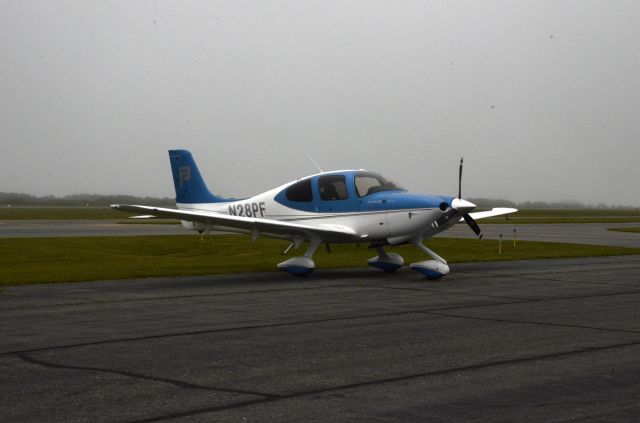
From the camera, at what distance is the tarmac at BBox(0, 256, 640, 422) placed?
7.21 meters

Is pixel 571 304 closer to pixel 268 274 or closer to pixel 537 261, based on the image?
pixel 268 274

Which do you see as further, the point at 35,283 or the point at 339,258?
the point at 339,258

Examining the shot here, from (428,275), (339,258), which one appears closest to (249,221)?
(428,275)

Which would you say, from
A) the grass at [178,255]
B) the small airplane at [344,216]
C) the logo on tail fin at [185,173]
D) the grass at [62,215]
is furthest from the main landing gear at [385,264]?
the grass at [62,215]

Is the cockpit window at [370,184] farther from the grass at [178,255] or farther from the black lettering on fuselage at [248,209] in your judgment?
the grass at [178,255]

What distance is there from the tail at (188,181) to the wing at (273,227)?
3909 mm

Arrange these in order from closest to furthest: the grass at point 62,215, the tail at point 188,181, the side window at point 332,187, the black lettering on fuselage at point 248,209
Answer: the side window at point 332,187
the black lettering on fuselage at point 248,209
the tail at point 188,181
the grass at point 62,215

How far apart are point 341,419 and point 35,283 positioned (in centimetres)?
1406

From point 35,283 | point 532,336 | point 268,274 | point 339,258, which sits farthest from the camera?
point 339,258

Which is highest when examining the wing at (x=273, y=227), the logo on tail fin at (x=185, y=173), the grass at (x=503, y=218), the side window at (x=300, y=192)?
the logo on tail fin at (x=185, y=173)

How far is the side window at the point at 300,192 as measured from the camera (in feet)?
73.5

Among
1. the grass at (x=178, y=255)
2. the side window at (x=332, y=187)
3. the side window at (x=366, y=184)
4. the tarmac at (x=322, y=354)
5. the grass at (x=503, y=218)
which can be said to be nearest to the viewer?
the tarmac at (x=322, y=354)

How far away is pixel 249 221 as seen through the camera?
20438 mm

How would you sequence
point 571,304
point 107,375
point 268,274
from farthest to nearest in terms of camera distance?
point 268,274 < point 571,304 < point 107,375
